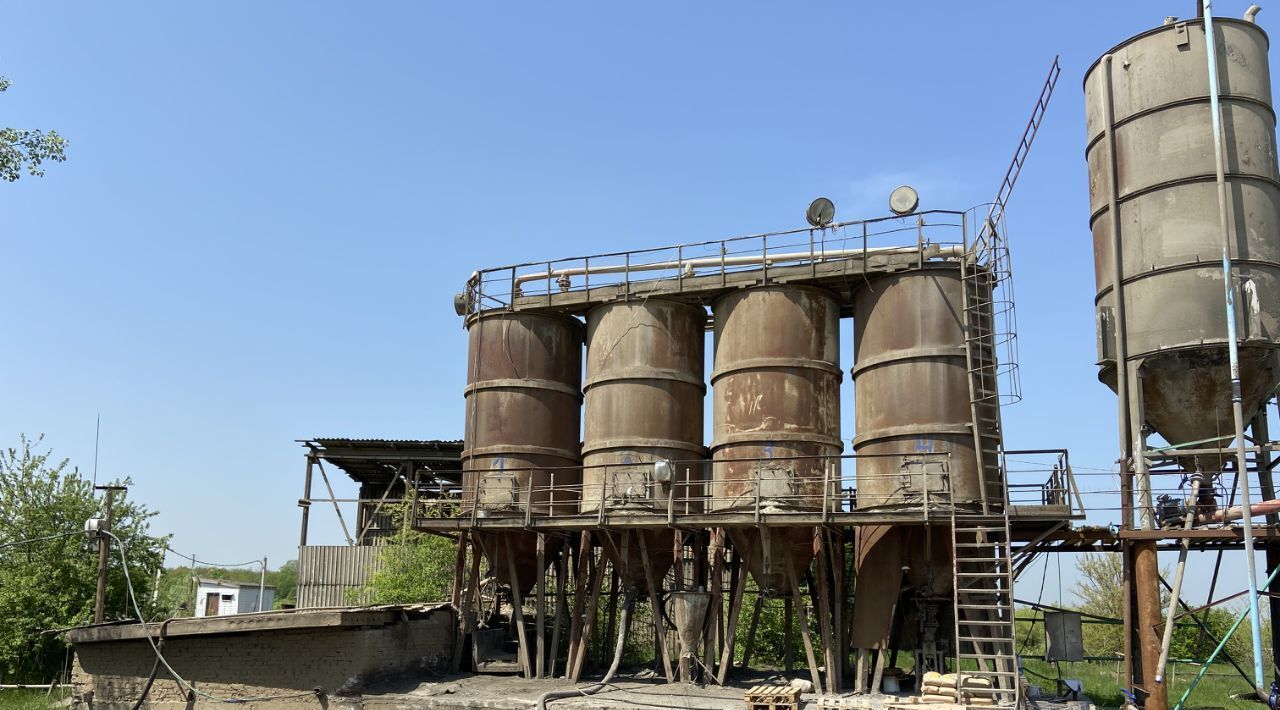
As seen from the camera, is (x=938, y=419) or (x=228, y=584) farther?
(x=228, y=584)

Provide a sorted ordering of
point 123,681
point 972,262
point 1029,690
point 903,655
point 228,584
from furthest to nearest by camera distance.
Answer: point 228,584
point 903,655
point 123,681
point 972,262
point 1029,690

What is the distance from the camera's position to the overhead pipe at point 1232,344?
16.9m

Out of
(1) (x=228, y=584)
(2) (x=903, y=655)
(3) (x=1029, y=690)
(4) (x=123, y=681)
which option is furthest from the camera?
(1) (x=228, y=584)

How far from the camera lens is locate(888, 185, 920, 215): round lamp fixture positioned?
871 inches

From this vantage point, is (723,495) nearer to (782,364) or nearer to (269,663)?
(782,364)

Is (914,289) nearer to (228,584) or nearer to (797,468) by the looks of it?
(797,468)

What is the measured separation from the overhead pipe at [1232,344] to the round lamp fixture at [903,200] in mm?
5687

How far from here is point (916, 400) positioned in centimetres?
2047

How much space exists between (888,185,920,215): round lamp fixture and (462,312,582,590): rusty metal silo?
820 centimetres

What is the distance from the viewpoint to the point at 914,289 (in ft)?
69.1

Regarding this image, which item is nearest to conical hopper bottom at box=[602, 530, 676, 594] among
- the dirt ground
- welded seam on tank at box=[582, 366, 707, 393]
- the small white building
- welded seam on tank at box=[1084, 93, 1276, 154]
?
the dirt ground

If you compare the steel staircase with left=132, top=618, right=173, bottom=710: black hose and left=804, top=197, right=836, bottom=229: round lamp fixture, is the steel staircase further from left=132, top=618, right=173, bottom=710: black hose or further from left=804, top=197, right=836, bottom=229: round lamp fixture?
left=132, top=618, right=173, bottom=710: black hose

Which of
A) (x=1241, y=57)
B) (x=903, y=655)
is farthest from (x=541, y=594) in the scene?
(x=903, y=655)

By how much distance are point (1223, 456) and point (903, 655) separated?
2493cm
